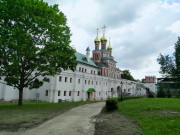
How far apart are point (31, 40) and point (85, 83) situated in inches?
1296

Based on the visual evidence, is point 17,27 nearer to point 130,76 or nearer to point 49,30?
point 49,30

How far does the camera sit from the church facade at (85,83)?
47906 mm

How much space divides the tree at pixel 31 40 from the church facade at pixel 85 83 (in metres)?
14.1

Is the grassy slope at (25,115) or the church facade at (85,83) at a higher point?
the church facade at (85,83)

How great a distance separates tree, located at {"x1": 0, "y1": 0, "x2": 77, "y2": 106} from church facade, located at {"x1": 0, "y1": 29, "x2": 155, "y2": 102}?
46.3 feet

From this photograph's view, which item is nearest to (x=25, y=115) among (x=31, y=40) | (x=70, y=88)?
(x=31, y=40)

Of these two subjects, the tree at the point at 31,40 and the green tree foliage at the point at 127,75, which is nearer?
the tree at the point at 31,40

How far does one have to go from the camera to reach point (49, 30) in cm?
2834

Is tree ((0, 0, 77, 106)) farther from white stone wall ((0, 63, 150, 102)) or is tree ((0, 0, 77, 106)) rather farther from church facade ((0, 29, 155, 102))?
white stone wall ((0, 63, 150, 102))

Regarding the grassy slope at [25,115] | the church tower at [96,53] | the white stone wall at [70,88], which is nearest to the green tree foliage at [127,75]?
the church tower at [96,53]

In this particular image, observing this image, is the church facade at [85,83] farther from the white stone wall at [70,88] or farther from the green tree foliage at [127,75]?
the green tree foliage at [127,75]

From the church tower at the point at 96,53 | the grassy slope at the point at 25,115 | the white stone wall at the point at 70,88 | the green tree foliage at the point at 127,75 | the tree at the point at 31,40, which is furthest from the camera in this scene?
the green tree foliage at the point at 127,75

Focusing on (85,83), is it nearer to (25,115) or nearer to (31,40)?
(31,40)

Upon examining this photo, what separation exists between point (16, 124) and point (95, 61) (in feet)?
195
